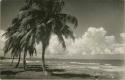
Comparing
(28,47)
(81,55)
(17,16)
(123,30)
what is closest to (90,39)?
(81,55)

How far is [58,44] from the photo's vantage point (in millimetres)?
2053

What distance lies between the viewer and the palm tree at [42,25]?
6.73 ft

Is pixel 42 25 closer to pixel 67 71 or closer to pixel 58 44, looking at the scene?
pixel 58 44

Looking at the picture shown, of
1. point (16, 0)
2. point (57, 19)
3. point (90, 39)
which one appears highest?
point (16, 0)

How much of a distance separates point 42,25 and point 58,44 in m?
0.23

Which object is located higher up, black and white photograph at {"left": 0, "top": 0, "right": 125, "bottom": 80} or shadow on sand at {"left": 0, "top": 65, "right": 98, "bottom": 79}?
black and white photograph at {"left": 0, "top": 0, "right": 125, "bottom": 80}

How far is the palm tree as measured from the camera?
80.8 inches

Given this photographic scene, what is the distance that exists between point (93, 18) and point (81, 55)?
15.1 inches

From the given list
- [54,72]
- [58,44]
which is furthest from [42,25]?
[54,72]

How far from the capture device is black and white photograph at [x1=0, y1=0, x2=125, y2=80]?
6.68 ft

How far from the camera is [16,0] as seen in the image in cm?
212

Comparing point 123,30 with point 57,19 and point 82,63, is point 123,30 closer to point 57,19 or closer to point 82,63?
point 82,63

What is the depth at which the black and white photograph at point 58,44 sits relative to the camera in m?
2.04

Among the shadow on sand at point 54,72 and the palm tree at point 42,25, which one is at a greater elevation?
the palm tree at point 42,25
